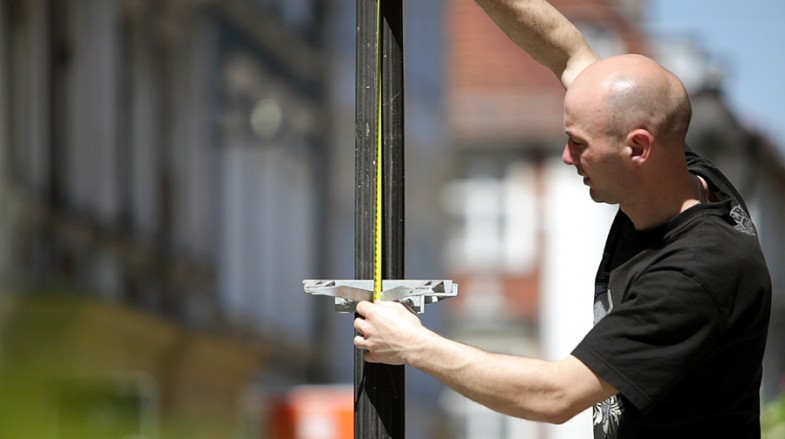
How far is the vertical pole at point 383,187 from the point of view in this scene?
3740 mm

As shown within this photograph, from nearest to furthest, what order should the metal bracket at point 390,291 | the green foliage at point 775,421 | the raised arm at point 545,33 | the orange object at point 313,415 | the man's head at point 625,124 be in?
the metal bracket at point 390,291, the man's head at point 625,124, the raised arm at point 545,33, the green foliage at point 775,421, the orange object at point 313,415

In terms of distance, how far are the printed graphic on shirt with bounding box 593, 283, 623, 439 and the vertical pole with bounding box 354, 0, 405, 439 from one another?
1.57 feet

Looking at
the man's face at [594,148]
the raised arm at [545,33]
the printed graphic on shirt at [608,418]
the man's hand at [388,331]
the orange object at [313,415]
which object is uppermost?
the raised arm at [545,33]

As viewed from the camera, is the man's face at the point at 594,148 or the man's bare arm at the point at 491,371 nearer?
the man's bare arm at the point at 491,371

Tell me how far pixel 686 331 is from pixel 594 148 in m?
0.43

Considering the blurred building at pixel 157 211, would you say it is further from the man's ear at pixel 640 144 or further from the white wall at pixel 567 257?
the white wall at pixel 567 257

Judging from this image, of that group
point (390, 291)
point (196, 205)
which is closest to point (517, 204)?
point (196, 205)

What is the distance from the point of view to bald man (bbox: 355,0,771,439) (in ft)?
12.2

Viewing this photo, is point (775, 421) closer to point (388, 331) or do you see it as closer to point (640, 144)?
point (640, 144)

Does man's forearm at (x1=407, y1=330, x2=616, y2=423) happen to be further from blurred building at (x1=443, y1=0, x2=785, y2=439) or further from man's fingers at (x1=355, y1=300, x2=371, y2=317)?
blurred building at (x1=443, y1=0, x2=785, y2=439)

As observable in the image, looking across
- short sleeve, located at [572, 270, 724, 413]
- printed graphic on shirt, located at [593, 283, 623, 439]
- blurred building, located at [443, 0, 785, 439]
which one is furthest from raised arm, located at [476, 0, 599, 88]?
blurred building, located at [443, 0, 785, 439]

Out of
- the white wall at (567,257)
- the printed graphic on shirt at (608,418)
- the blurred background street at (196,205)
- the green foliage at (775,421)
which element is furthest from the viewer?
the white wall at (567,257)

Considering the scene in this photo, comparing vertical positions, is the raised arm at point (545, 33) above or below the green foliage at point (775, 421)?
above

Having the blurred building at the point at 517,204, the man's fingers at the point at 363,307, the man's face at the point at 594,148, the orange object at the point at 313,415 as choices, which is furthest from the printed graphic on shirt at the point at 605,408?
the blurred building at the point at 517,204
